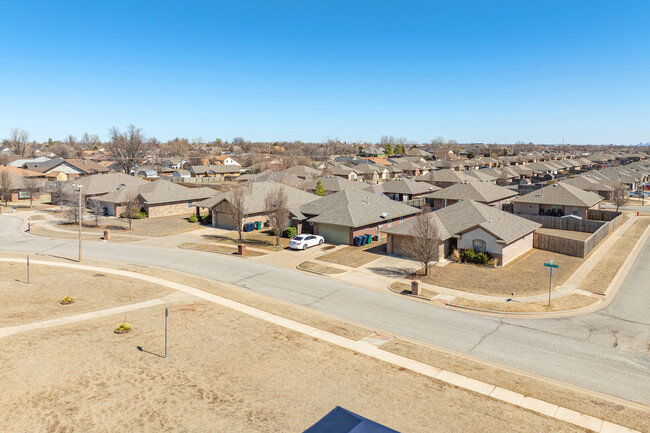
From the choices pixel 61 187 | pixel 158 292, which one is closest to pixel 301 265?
pixel 158 292

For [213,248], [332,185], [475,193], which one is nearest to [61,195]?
[213,248]

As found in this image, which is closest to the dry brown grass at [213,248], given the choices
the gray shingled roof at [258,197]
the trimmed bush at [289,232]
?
the trimmed bush at [289,232]

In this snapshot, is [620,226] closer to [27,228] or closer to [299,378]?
[299,378]

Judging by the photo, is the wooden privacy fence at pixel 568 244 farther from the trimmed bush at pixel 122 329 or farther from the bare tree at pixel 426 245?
the trimmed bush at pixel 122 329

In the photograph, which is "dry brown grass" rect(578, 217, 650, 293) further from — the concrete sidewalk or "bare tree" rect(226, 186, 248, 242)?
"bare tree" rect(226, 186, 248, 242)

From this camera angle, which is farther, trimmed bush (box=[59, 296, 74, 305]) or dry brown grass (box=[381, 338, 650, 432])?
trimmed bush (box=[59, 296, 74, 305])

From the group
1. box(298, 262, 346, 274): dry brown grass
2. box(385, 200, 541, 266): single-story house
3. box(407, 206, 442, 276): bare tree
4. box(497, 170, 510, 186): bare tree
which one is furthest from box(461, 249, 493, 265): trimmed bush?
box(497, 170, 510, 186): bare tree

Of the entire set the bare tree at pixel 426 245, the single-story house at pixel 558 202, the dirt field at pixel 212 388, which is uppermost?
the single-story house at pixel 558 202
